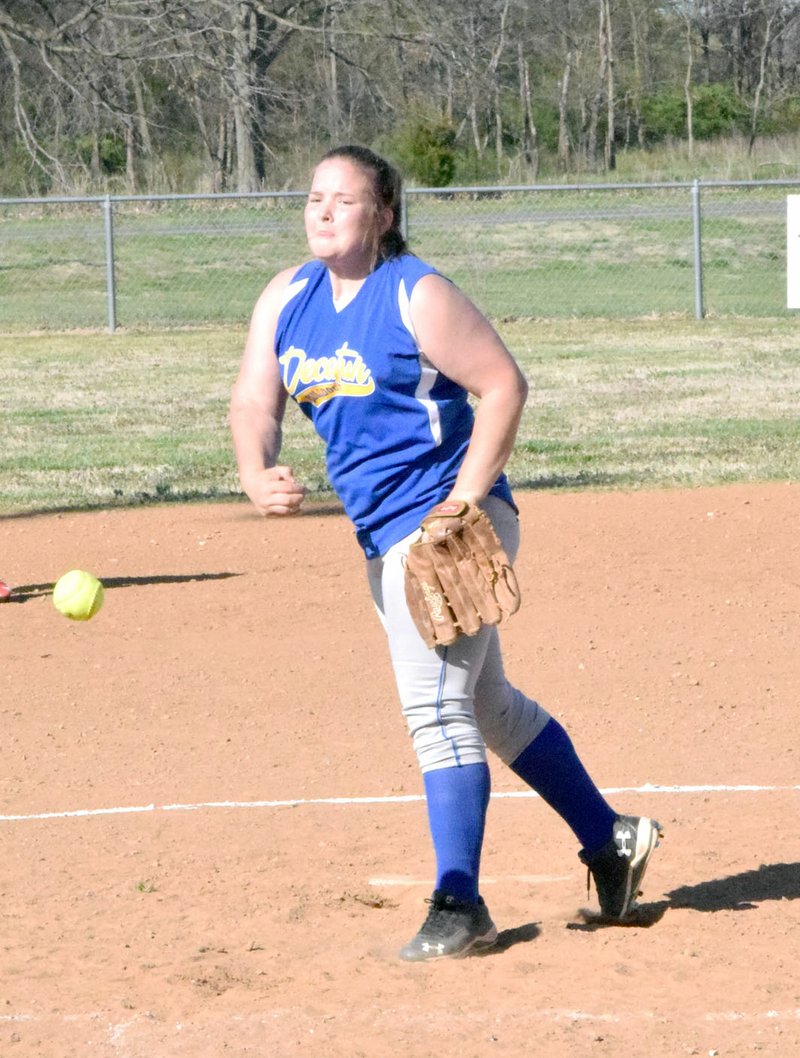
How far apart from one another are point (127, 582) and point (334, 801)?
116 inches

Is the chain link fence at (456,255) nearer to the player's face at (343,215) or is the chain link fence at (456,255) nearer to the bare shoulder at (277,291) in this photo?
the bare shoulder at (277,291)

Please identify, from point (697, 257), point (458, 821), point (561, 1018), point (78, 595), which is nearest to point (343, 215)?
point (458, 821)

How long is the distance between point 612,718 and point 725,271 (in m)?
18.8

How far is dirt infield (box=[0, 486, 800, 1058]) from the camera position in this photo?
10.6 ft

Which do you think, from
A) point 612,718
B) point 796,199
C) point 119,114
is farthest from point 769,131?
point 612,718

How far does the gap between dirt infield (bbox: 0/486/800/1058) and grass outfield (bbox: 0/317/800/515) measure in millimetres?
1448

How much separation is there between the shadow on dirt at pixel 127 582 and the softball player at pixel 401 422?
4.00m

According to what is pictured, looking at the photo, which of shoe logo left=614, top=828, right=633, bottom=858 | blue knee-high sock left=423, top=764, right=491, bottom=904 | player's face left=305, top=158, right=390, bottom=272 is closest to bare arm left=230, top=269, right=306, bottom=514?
player's face left=305, top=158, right=390, bottom=272

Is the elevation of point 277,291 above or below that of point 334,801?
above

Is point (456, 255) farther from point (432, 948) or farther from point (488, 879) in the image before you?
point (432, 948)

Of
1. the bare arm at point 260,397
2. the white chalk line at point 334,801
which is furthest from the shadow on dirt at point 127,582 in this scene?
the bare arm at point 260,397

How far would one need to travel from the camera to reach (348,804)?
479cm

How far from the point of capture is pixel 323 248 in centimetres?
333

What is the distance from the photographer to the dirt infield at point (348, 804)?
3238mm
